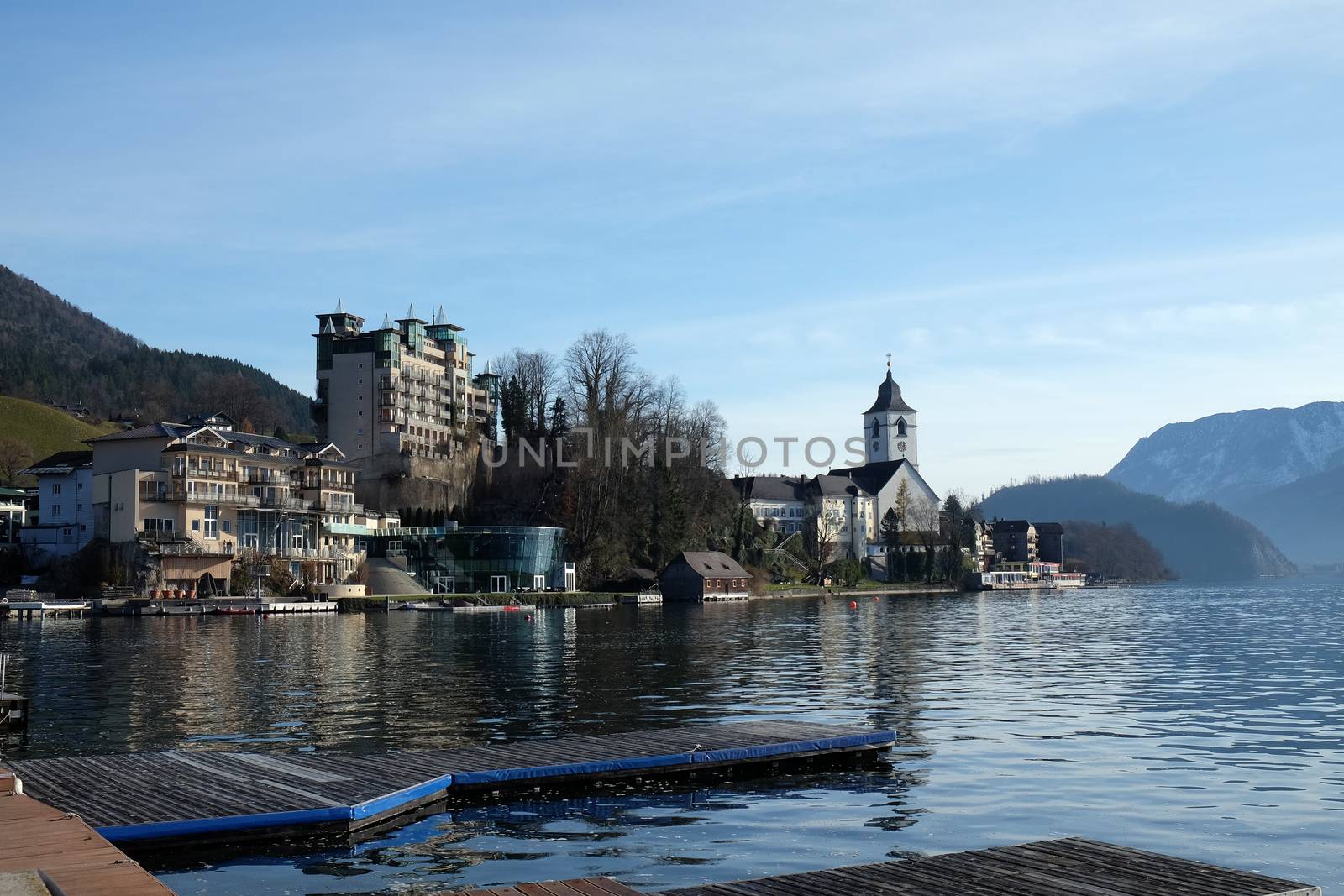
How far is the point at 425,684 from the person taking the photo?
39031 mm

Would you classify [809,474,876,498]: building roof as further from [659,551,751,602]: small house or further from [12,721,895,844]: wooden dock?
[12,721,895,844]: wooden dock

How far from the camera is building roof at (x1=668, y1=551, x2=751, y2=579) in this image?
12556 centimetres

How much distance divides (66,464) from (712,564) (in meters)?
62.6

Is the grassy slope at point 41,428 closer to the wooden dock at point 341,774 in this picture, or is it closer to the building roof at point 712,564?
the building roof at point 712,564

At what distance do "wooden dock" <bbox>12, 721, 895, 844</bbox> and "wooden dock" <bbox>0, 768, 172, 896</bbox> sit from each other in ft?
7.08

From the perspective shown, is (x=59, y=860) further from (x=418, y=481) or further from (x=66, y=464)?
(x=418, y=481)

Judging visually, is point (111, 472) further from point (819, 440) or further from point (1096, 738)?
point (1096, 738)

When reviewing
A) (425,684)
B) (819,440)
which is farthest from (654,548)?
(425,684)

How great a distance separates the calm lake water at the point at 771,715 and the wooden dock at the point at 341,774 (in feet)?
2.60

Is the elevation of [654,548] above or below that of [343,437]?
below

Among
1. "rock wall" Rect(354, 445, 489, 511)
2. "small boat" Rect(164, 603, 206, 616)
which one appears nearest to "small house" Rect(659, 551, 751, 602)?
"rock wall" Rect(354, 445, 489, 511)

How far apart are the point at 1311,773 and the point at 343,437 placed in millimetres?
124768

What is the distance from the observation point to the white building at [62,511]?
106 meters

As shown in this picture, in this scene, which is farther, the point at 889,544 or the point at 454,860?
the point at 889,544
